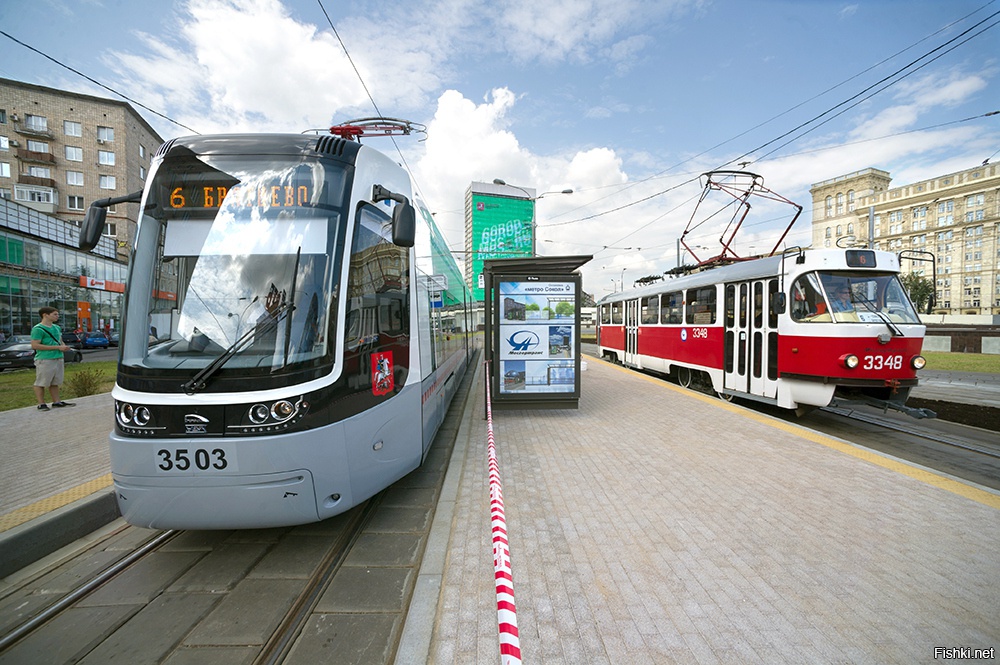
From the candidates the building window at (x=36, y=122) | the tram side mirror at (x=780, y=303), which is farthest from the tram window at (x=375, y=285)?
the building window at (x=36, y=122)

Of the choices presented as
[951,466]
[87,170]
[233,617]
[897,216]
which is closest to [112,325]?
[87,170]

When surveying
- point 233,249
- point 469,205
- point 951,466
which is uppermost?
point 469,205

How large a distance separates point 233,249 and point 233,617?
8.29 feet

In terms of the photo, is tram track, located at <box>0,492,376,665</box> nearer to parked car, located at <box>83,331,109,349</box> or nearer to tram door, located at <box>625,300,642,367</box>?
tram door, located at <box>625,300,642,367</box>

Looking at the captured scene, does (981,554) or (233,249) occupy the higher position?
(233,249)

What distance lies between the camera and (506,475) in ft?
17.7

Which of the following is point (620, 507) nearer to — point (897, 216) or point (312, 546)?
point (312, 546)

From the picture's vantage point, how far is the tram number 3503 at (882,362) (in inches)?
278

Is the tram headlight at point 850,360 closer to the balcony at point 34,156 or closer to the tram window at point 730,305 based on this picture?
the tram window at point 730,305

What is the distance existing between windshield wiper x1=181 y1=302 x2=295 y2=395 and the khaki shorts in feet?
26.0

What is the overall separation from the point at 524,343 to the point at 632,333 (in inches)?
346

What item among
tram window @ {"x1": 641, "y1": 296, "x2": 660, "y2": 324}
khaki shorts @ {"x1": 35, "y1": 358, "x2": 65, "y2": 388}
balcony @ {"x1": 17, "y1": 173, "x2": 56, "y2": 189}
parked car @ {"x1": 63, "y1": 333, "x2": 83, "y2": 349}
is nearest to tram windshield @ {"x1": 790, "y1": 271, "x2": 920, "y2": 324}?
tram window @ {"x1": 641, "y1": 296, "x2": 660, "y2": 324}

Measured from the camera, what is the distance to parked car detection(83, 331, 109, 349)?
31092mm

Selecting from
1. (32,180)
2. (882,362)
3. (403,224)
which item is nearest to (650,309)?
(882,362)
